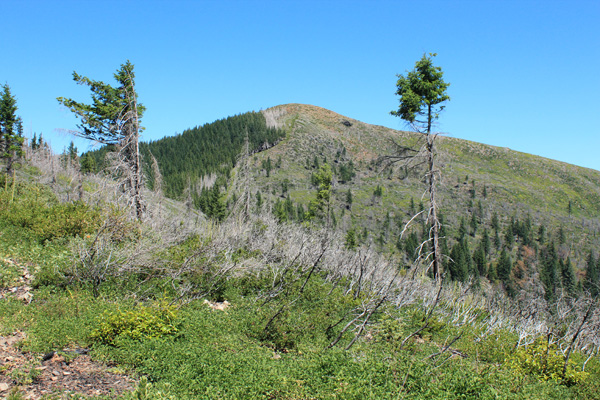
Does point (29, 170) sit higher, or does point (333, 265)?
point (29, 170)

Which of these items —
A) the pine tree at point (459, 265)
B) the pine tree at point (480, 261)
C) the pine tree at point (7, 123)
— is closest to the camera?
the pine tree at point (7, 123)

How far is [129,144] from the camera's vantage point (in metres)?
13.8

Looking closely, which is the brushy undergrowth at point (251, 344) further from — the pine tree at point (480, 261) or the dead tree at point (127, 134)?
the pine tree at point (480, 261)

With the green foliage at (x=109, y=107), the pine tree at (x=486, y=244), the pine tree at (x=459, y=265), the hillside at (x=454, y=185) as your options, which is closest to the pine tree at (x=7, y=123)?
the green foliage at (x=109, y=107)

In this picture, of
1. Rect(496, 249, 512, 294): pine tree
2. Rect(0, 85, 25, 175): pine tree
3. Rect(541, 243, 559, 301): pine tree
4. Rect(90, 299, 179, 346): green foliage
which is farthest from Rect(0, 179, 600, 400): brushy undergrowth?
Rect(496, 249, 512, 294): pine tree

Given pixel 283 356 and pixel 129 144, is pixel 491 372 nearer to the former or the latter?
pixel 283 356

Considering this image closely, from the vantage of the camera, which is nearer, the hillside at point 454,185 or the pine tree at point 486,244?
the pine tree at point 486,244

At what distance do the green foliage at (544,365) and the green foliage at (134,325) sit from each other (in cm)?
687

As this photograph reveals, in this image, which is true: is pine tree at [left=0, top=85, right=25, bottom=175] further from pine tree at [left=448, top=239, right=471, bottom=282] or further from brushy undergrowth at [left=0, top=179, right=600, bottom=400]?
pine tree at [left=448, top=239, right=471, bottom=282]

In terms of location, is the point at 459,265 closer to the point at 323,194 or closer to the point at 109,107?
the point at 323,194

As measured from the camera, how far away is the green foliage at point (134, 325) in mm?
6574

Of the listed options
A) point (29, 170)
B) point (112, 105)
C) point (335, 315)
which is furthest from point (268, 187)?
point (335, 315)

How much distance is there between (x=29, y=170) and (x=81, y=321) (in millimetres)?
49388

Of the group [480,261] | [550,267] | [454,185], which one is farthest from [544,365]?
[454,185]
